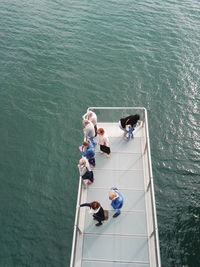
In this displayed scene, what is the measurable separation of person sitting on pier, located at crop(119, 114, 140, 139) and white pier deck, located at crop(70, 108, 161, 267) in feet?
1.60

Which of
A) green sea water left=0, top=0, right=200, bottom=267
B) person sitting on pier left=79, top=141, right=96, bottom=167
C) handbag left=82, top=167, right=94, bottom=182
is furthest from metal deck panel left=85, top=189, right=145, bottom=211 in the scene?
green sea water left=0, top=0, right=200, bottom=267

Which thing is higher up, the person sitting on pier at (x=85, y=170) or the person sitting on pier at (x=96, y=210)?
the person sitting on pier at (x=85, y=170)

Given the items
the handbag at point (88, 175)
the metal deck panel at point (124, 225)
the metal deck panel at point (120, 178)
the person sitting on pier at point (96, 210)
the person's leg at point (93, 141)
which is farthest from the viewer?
the person's leg at point (93, 141)

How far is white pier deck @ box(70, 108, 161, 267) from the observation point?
9.32 meters

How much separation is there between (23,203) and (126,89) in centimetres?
1290

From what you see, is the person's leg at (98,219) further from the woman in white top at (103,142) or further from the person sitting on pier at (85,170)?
the woman in white top at (103,142)

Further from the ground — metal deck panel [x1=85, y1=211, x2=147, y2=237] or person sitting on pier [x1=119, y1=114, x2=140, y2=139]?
person sitting on pier [x1=119, y1=114, x2=140, y2=139]

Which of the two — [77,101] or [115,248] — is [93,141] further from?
[77,101]

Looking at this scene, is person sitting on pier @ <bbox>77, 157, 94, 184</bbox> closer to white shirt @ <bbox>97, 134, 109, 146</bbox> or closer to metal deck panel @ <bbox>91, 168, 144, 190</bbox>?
metal deck panel @ <bbox>91, 168, 144, 190</bbox>

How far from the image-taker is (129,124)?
40.6 ft

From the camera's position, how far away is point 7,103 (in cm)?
2158

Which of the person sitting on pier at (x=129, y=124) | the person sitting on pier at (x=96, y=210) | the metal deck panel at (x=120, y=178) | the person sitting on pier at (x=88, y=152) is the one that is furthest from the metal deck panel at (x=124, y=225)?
the person sitting on pier at (x=129, y=124)

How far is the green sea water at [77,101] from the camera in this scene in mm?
14617

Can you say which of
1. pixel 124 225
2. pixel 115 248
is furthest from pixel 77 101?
pixel 115 248
